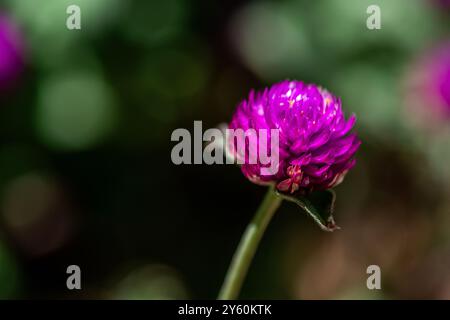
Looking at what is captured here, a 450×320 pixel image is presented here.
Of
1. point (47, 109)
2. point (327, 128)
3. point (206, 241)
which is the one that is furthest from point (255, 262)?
point (327, 128)

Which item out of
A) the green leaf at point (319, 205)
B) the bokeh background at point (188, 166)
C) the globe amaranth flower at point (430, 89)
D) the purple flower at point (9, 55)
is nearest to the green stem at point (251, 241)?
the green leaf at point (319, 205)

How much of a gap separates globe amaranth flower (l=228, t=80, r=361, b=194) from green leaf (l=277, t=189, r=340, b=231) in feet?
0.06

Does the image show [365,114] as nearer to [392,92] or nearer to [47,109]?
[392,92]

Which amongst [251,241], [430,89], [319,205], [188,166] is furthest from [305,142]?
[188,166]

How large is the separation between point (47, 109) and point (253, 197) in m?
0.99

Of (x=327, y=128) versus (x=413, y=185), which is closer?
(x=327, y=128)

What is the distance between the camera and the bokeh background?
9.18ft

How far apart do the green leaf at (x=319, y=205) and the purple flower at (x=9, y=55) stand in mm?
1673

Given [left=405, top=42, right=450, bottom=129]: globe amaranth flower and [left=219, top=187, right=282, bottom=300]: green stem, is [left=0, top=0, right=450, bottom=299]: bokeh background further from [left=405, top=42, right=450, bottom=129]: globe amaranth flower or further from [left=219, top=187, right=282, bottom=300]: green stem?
[left=219, top=187, right=282, bottom=300]: green stem

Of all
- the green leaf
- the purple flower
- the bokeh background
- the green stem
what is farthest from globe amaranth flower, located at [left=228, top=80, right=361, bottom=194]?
the purple flower

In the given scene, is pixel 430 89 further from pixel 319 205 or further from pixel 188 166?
pixel 319 205

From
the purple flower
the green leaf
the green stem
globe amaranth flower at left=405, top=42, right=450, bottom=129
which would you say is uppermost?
the purple flower

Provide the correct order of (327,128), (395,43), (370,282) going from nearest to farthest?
1. (327,128)
2. (370,282)
3. (395,43)

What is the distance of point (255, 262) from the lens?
2922mm
